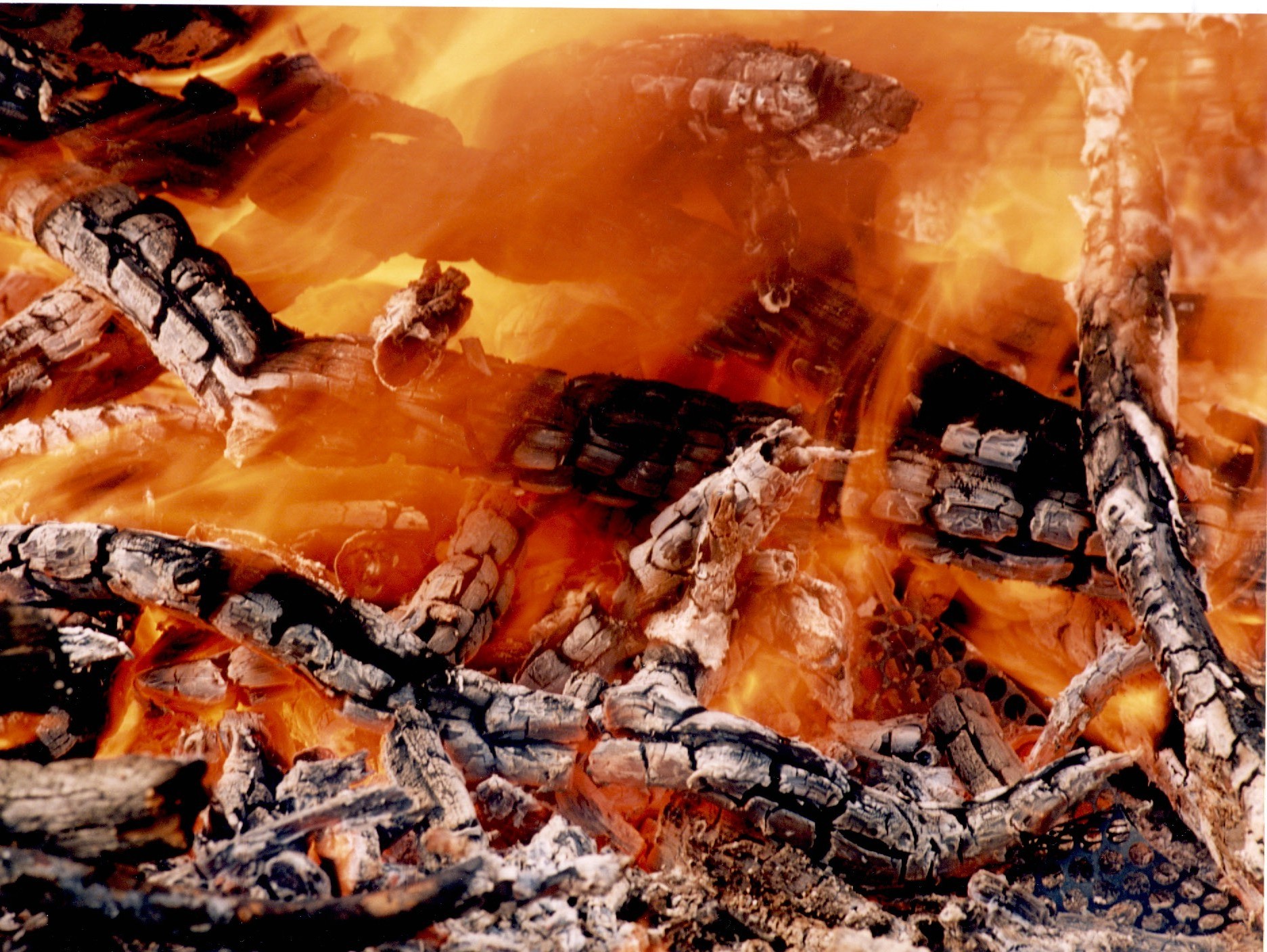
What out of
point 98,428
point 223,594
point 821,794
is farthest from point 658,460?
point 98,428

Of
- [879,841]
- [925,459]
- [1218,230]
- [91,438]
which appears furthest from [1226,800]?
[91,438]

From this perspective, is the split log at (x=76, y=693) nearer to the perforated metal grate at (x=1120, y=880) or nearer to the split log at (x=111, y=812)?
the split log at (x=111, y=812)

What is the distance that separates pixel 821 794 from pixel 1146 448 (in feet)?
3.57

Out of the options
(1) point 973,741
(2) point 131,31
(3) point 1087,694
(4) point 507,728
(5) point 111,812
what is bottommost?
(1) point 973,741

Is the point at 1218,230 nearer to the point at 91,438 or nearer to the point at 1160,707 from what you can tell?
the point at 1160,707

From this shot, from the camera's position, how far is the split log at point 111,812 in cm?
121

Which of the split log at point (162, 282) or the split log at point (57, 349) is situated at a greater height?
the split log at point (162, 282)

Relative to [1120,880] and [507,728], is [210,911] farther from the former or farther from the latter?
[1120,880]

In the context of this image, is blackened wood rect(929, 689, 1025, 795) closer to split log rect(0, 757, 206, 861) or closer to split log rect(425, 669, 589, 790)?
split log rect(425, 669, 589, 790)

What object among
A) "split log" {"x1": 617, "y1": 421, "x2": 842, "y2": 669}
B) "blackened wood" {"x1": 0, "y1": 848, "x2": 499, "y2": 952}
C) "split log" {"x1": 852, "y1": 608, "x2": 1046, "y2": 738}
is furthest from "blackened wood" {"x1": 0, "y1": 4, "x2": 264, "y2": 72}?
"split log" {"x1": 852, "y1": 608, "x2": 1046, "y2": 738}

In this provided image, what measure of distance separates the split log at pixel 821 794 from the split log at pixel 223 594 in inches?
19.3

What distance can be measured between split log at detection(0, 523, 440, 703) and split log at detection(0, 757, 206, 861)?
18.3 inches

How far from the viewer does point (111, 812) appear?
1.21 metres

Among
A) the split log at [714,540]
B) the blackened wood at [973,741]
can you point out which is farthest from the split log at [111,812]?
the blackened wood at [973,741]
